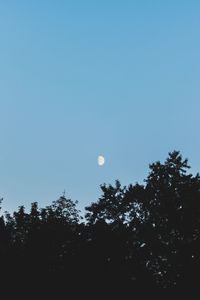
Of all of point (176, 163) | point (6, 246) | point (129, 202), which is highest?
point (176, 163)

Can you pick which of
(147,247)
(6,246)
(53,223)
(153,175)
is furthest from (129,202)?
(6,246)

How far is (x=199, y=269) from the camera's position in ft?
104

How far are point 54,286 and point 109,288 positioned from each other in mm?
3689

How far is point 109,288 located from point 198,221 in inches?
578

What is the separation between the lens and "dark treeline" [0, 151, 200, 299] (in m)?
24.8

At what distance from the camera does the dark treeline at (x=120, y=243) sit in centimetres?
2478

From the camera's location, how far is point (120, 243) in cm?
2820

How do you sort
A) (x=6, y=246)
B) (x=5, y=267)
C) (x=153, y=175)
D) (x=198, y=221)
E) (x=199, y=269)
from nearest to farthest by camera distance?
(x=5, y=267), (x=6, y=246), (x=199, y=269), (x=198, y=221), (x=153, y=175)

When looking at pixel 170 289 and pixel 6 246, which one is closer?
pixel 6 246

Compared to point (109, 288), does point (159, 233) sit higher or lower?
higher

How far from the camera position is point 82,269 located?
25.4 metres

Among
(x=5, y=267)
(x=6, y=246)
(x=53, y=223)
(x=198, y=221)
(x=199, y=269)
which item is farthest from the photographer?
(x=198, y=221)

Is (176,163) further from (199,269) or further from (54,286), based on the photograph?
(54,286)

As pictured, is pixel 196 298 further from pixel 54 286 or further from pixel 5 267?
pixel 5 267
